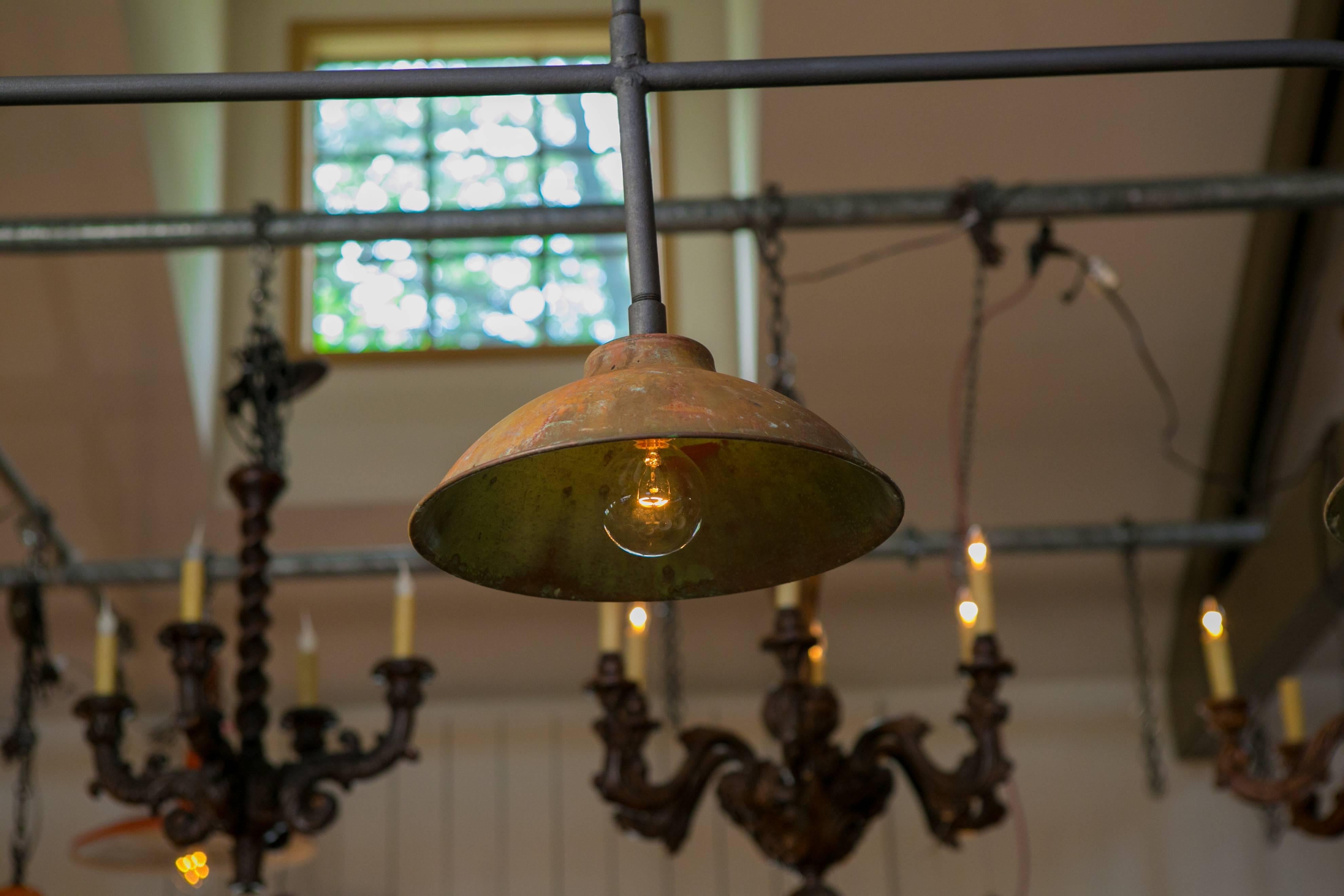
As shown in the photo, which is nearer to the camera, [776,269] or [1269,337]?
[776,269]

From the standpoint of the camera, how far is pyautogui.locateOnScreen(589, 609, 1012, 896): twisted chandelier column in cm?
308

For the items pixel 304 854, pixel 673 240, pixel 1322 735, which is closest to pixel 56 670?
pixel 304 854

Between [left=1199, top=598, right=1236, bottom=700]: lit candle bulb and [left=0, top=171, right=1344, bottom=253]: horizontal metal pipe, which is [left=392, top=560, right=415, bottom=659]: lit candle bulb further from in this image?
[left=1199, top=598, right=1236, bottom=700]: lit candle bulb

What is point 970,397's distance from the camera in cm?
381

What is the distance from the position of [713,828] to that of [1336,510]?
4.42 m

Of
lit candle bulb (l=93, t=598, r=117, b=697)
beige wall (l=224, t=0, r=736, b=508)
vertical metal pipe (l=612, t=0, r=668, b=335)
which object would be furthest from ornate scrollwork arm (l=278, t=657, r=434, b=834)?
beige wall (l=224, t=0, r=736, b=508)

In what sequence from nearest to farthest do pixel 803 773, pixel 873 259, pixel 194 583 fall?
pixel 194 583 → pixel 803 773 → pixel 873 259

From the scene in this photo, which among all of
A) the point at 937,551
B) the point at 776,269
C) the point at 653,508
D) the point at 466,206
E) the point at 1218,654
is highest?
the point at 466,206

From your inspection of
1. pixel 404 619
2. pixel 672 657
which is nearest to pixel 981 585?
pixel 404 619

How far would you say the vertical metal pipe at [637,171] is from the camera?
149cm

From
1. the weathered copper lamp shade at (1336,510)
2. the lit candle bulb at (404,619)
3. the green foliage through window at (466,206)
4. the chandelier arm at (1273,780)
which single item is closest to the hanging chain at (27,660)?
the green foliage through window at (466,206)

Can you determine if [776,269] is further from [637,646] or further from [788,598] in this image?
→ [637,646]

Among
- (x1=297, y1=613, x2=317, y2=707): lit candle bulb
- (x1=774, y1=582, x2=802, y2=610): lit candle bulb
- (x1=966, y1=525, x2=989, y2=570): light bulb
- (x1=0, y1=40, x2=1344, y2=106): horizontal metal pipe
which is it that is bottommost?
(x1=297, y1=613, x2=317, y2=707): lit candle bulb

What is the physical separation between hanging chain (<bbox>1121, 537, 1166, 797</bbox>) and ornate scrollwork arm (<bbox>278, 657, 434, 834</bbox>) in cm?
271
